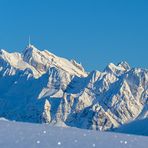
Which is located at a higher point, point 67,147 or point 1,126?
point 1,126

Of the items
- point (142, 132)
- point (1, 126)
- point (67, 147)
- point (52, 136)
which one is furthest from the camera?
point (142, 132)

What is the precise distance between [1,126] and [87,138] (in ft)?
5.01

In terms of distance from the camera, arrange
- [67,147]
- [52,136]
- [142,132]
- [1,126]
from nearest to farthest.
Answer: [67,147]
[52,136]
[1,126]
[142,132]

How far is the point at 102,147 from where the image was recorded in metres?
9.45

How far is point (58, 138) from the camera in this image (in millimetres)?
9914

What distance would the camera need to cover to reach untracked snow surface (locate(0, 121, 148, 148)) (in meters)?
9.45

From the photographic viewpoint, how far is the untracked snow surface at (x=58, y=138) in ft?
31.0

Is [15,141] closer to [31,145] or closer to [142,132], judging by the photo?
[31,145]

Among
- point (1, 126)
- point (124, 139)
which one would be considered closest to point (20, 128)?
point (1, 126)

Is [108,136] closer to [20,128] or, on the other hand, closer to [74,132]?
[74,132]

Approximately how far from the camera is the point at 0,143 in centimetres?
945

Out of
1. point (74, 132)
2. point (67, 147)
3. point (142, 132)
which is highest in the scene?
point (142, 132)

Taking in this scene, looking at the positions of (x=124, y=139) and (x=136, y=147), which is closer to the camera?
(x=136, y=147)

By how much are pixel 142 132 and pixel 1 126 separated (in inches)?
7430
